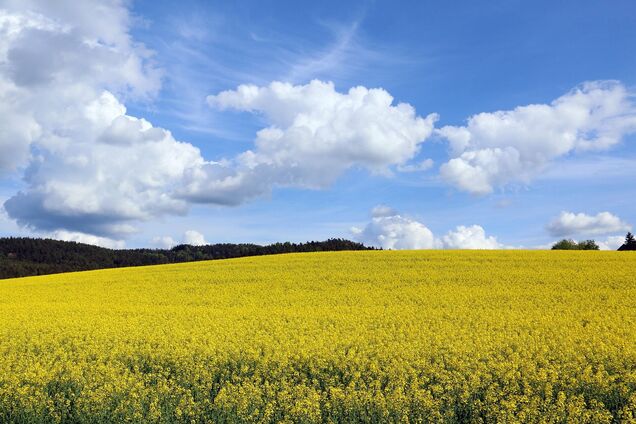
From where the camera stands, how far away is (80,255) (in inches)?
4715

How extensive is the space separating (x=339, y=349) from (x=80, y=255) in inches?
4624

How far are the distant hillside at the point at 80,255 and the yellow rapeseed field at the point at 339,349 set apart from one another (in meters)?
67.8

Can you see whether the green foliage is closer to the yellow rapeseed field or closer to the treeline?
the treeline

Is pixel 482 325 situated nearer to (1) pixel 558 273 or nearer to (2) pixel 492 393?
(2) pixel 492 393

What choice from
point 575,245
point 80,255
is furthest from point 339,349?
point 80,255

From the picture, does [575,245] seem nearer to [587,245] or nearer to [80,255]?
[587,245]

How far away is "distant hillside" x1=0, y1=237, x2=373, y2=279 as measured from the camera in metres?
99.9

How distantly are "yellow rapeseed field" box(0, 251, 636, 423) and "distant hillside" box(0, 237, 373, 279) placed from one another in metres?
67.8

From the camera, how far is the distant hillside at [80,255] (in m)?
99.9

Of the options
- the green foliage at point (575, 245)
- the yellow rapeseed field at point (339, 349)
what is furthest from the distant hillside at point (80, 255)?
the yellow rapeseed field at point (339, 349)

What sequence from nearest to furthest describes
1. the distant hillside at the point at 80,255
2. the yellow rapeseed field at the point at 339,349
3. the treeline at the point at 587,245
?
1. the yellow rapeseed field at the point at 339,349
2. the treeline at the point at 587,245
3. the distant hillside at the point at 80,255

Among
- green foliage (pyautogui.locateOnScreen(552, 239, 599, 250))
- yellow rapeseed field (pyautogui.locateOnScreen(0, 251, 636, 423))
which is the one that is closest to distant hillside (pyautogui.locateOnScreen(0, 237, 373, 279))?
green foliage (pyautogui.locateOnScreen(552, 239, 599, 250))

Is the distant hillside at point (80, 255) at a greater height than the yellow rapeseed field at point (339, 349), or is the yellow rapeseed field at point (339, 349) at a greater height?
the distant hillside at point (80, 255)

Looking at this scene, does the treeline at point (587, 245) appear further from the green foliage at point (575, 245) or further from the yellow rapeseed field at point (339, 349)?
the yellow rapeseed field at point (339, 349)
